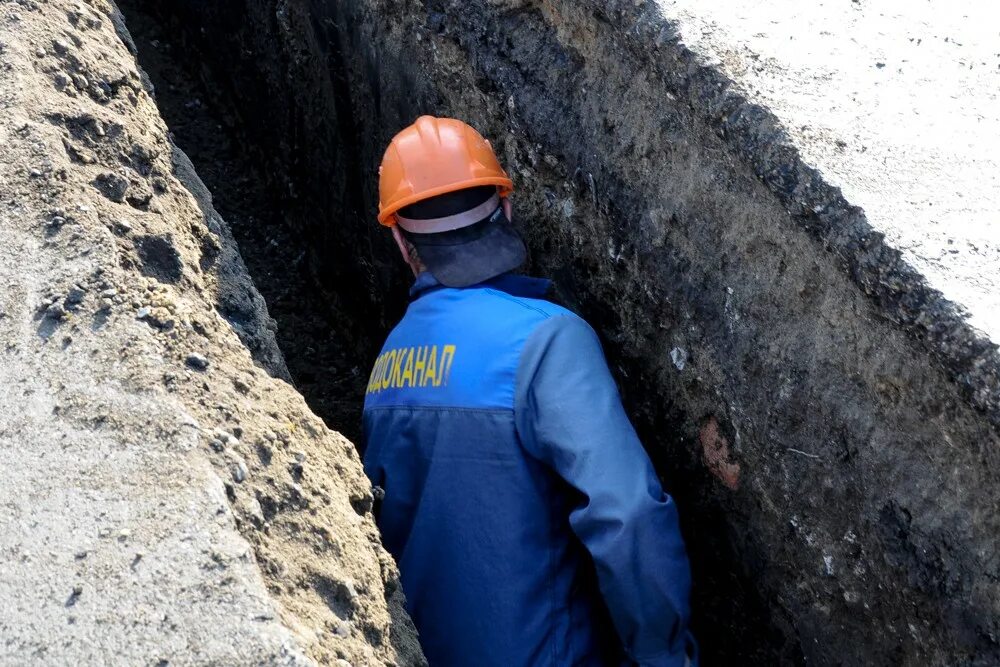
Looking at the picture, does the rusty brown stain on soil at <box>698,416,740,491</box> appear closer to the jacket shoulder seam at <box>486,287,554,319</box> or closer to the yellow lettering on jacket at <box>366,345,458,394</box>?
the jacket shoulder seam at <box>486,287,554,319</box>

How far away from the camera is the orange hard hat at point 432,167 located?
2955 millimetres

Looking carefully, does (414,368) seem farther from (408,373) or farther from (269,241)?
(269,241)

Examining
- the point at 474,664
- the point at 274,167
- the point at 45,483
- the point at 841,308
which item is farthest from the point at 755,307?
the point at 274,167

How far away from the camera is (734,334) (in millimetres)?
2660

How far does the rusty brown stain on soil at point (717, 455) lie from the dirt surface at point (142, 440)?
100 cm

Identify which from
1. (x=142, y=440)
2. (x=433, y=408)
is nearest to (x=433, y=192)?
(x=433, y=408)

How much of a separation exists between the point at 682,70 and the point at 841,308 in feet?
2.35

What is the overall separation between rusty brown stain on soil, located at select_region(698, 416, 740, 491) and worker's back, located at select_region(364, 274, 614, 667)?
0.39 meters

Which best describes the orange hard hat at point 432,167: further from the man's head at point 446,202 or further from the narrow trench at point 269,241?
the narrow trench at point 269,241

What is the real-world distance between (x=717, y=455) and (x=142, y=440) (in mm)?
1531

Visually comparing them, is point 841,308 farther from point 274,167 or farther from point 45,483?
point 274,167

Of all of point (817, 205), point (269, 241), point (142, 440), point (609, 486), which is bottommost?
point (269, 241)

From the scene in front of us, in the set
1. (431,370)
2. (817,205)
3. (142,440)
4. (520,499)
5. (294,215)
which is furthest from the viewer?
(294,215)

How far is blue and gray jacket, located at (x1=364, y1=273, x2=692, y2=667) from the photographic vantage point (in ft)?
8.12
